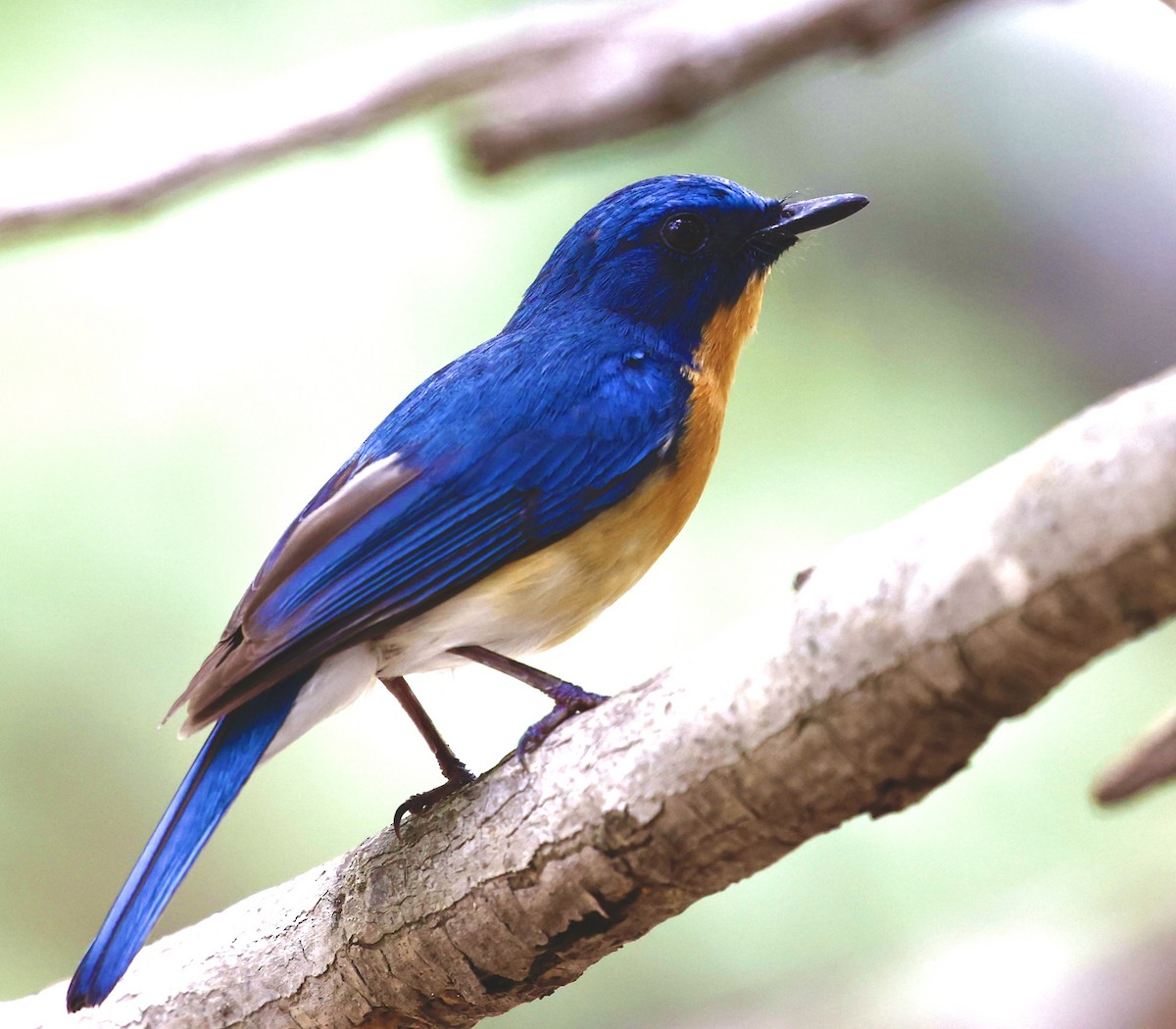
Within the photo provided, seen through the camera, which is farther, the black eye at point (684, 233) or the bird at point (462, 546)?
the black eye at point (684, 233)

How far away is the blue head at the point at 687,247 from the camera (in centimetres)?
387

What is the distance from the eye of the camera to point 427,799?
10.0 ft

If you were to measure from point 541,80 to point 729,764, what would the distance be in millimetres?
2743

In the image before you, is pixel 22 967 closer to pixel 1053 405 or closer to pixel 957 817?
pixel 957 817

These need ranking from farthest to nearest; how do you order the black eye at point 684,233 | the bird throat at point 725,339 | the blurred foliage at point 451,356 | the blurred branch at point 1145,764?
the blurred foliage at point 451,356 → the black eye at point 684,233 → the bird throat at point 725,339 → the blurred branch at point 1145,764

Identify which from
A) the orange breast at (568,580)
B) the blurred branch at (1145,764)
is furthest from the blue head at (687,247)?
the blurred branch at (1145,764)

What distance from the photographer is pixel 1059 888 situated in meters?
4.77

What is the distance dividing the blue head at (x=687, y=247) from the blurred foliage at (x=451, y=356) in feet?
3.31

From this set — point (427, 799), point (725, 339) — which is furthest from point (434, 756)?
point (725, 339)

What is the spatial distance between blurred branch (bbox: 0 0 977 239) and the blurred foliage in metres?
0.51

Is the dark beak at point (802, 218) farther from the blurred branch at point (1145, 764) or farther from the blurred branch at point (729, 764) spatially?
the blurred branch at point (1145, 764)

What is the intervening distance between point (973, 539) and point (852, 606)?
21 cm

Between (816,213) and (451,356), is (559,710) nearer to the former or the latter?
(816,213)

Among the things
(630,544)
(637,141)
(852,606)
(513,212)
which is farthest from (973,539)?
(513,212)
